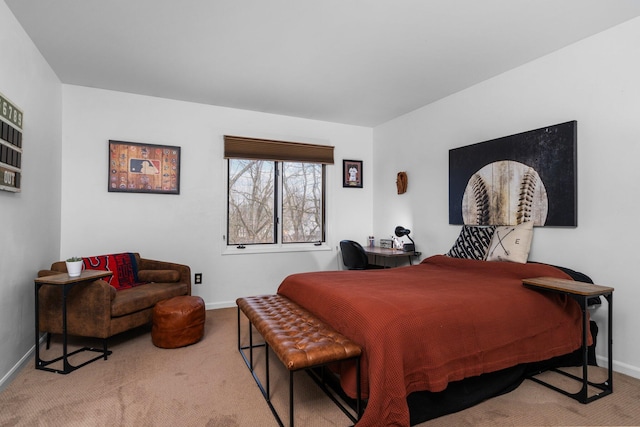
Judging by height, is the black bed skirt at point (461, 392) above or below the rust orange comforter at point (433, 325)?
below

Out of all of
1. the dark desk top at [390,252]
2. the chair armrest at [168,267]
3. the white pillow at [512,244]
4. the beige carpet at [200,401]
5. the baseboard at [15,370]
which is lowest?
the beige carpet at [200,401]

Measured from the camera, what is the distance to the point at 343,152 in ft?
16.7

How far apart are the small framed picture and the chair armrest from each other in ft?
8.22

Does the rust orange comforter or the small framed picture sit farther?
the small framed picture

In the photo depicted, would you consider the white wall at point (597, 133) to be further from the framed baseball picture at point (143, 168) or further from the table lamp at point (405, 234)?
the framed baseball picture at point (143, 168)

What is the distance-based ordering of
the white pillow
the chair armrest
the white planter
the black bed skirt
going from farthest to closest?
the chair armrest
the white pillow
the white planter
the black bed skirt

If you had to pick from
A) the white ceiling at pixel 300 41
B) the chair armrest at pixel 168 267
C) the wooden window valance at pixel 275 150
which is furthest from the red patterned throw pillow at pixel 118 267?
the white ceiling at pixel 300 41

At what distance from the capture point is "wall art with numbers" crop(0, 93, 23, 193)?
2.22 metres

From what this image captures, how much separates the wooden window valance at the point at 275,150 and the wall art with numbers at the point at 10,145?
6.85 ft

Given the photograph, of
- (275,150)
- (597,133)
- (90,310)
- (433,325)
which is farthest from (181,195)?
(597,133)

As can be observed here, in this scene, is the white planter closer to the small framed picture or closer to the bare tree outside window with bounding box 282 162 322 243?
the bare tree outside window with bounding box 282 162 322 243

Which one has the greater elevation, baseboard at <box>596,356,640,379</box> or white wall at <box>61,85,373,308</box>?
white wall at <box>61,85,373,308</box>

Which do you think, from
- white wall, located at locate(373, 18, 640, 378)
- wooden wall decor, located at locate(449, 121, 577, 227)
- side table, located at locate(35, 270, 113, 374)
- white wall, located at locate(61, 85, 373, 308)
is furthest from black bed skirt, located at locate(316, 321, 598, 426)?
white wall, located at locate(61, 85, 373, 308)

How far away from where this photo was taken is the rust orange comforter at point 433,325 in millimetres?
1659
